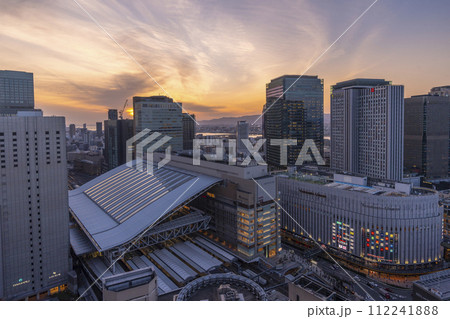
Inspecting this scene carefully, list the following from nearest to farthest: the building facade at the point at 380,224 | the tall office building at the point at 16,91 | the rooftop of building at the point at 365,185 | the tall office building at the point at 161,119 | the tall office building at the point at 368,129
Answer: the building facade at the point at 380,224
the rooftop of building at the point at 365,185
the tall office building at the point at 16,91
the tall office building at the point at 368,129
the tall office building at the point at 161,119

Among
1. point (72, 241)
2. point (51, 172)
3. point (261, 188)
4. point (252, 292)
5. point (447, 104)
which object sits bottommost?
point (72, 241)

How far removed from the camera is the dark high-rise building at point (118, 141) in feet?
275

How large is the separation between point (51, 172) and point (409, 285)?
34382 mm

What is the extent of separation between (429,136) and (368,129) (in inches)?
1167

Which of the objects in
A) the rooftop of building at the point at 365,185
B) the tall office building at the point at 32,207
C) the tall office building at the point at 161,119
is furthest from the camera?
the tall office building at the point at 161,119

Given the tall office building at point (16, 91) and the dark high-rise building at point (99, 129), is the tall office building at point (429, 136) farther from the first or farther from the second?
the dark high-rise building at point (99, 129)

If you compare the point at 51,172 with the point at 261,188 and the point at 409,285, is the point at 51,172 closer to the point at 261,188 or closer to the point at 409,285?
the point at 261,188

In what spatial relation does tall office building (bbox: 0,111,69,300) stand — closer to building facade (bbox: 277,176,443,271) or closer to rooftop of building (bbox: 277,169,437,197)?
building facade (bbox: 277,176,443,271)

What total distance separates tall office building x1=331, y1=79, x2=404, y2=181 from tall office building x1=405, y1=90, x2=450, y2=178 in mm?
18974

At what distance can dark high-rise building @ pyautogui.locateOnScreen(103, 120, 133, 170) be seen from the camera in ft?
275

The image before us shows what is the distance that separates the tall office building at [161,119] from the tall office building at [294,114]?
29440mm

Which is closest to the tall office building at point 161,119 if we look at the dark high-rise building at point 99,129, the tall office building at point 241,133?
the tall office building at point 241,133

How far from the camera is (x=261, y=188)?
2947 cm
